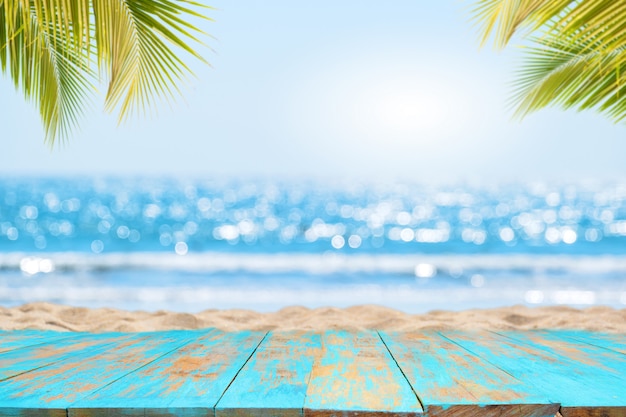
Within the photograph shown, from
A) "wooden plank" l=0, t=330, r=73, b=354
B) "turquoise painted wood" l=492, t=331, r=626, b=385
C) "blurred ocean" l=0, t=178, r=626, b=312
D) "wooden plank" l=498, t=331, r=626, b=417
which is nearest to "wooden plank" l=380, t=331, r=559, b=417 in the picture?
"wooden plank" l=498, t=331, r=626, b=417

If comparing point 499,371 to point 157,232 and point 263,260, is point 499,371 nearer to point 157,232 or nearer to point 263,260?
point 263,260

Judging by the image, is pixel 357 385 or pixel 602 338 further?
pixel 602 338

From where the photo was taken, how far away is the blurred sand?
332cm

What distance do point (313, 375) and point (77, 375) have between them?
0.69 meters

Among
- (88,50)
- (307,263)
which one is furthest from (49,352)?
(307,263)

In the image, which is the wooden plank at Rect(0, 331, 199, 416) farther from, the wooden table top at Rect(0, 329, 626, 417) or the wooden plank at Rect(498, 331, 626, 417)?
the wooden plank at Rect(498, 331, 626, 417)

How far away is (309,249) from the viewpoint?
16.7 metres

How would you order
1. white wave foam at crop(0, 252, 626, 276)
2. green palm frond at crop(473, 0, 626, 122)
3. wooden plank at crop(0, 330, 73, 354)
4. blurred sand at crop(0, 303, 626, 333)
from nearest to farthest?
green palm frond at crop(473, 0, 626, 122), wooden plank at crop(0, 330, 73, 354), blurred sand at crop(0, 303, 626, 333), white wave foam at crop(0, 252, 626, 276)

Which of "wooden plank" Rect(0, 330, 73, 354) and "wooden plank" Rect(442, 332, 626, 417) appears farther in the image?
"wooden plank" Rect(0, 330, 73, 354)

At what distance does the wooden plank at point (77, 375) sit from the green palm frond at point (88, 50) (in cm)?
111

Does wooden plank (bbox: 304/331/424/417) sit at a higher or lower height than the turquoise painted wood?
higher

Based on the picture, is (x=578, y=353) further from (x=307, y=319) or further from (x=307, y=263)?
(x=307, y=263)

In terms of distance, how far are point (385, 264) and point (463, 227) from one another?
7443 millimetres

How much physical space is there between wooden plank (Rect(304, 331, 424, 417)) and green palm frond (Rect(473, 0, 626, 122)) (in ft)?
4.55
